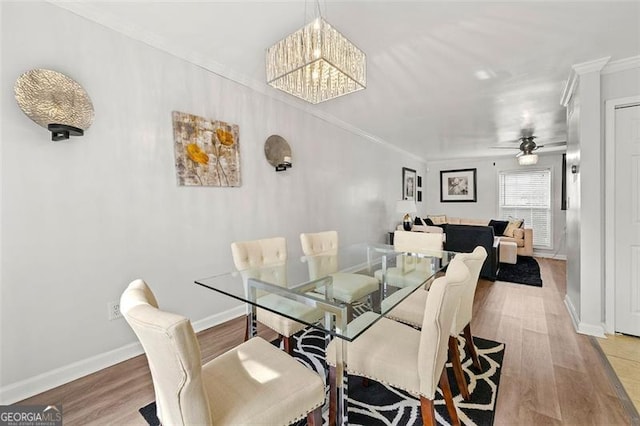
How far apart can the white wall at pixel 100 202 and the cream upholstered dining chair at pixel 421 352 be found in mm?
1636

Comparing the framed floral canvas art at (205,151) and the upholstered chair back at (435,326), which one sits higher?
the framed floral canvas art at (205,151)

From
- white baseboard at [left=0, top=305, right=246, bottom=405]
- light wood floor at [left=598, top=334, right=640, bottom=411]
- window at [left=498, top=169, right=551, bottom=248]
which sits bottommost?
light wood floor at [left=598, top=334, right=640, bottom=411]

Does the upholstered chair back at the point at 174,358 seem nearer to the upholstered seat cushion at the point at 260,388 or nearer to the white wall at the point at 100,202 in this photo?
the upholstered seat cushion at the point at 260,388

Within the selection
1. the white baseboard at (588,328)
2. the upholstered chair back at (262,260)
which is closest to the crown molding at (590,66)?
the white baseboard at (588,328)

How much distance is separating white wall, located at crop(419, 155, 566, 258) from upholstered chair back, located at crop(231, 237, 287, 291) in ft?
21.2

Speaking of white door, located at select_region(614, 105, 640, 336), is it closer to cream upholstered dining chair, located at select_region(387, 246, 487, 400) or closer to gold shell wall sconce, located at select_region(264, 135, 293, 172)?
cream upholstered dining chair, located at select_region(387, 246, 487, 400)

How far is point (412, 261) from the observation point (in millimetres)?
2441

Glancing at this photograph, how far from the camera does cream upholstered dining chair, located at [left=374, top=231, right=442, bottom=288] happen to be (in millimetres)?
1915

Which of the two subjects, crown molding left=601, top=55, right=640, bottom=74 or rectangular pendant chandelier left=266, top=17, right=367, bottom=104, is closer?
rectangular pendant chandelier left=266, top=17, right=367, bottom=104

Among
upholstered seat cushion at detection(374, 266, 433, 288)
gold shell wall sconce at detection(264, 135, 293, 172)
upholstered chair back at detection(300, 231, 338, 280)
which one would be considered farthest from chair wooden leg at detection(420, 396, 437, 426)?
gold shell wall sconce at detection(264, 135, 293, 172)

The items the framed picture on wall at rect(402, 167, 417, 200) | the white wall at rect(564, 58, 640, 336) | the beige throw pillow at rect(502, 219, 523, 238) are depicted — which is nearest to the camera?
the white wall at rect(564, 58, 640, 336)

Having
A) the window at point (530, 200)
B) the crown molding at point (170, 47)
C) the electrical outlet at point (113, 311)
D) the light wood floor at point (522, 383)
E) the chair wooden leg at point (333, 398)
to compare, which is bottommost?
the light wood floor at point (522, 383)

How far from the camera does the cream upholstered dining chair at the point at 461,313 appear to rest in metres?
1.62

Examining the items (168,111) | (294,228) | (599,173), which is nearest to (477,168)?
(599,173)
